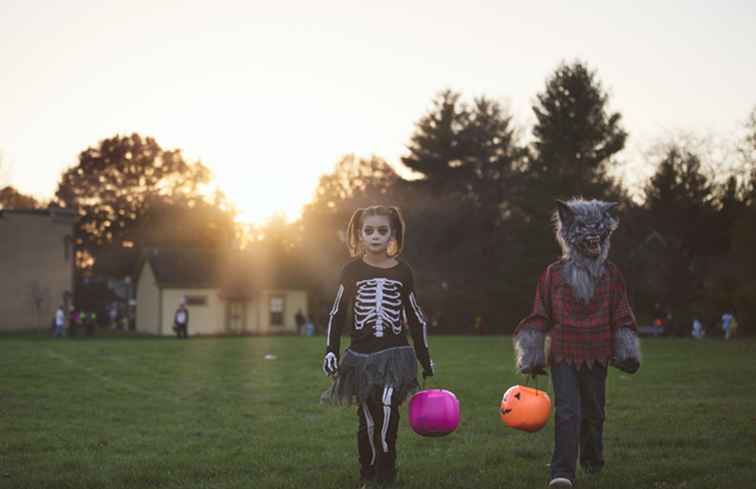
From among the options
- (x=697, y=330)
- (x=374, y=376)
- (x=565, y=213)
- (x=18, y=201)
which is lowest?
(x=697, y=330)

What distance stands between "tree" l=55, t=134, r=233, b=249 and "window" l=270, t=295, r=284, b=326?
21087 mm

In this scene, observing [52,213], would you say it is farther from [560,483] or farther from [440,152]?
[560,483]

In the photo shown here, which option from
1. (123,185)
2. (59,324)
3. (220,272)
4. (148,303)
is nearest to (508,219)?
(220,272)

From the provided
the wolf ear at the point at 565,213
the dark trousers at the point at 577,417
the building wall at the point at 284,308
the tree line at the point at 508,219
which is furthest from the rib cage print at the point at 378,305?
the building wall at the point at 284,308

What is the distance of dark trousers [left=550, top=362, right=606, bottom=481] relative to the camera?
23.3ft

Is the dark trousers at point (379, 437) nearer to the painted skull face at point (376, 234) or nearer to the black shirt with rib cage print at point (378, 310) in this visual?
the black shirt with rib cage print at point (378, 310)

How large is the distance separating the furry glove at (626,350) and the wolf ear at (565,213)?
1.03m

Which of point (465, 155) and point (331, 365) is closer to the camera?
point (331, 365)

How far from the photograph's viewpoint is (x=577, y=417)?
285 inches

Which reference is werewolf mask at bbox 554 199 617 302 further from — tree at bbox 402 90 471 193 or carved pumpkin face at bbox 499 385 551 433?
tree at bbox 402 90 471 193

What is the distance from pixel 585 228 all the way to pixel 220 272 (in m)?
53.1

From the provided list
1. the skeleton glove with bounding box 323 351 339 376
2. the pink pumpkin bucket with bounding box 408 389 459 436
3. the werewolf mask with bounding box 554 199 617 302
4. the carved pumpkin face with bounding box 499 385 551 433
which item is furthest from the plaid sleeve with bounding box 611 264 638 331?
the skeleton glove with bounding box 323 351 339 376

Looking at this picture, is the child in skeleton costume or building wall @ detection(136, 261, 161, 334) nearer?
the child in skeleton costume

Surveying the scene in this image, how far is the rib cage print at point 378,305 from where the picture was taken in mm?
7387
